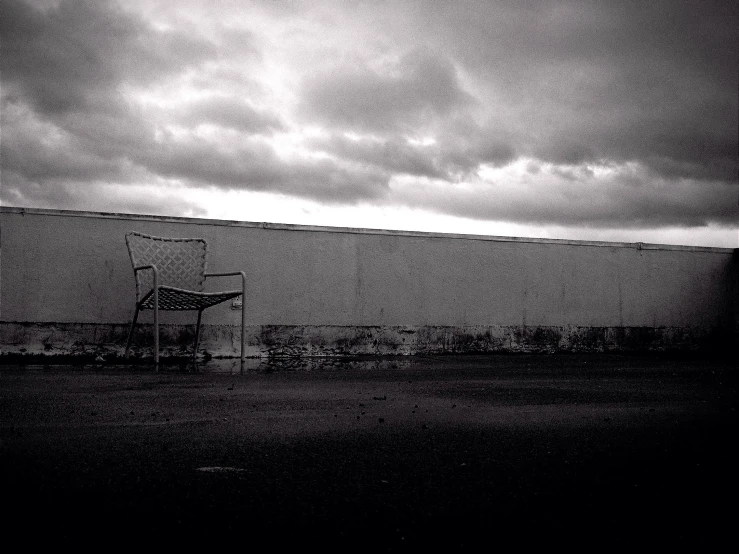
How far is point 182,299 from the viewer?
4477mm

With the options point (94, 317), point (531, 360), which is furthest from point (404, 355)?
point (94, 317)

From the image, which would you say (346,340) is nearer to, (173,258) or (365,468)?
(173,258)

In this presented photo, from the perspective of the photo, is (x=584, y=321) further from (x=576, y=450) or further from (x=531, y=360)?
(x=576, y=450)

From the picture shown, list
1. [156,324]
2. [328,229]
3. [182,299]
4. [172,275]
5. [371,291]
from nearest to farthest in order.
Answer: [156,324], [182,299], [172,275], [328,229], [371,291]

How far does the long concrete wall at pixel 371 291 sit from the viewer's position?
4746 mm

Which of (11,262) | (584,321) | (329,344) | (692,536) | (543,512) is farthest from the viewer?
(584,321)

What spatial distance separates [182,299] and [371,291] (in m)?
1.73

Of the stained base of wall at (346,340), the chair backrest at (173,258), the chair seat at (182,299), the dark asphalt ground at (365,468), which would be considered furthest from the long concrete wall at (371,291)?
the dark asphalt ground at (365,468)

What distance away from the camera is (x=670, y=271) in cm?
663

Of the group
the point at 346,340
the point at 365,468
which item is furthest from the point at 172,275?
the point at 365,468

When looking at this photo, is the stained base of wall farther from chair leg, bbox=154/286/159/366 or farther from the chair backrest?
chair leg, bbox=154/286/159/366

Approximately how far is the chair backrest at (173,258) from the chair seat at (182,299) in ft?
0.71

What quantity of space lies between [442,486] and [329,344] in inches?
165

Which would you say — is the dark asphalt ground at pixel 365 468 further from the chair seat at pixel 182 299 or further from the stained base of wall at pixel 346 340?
the stained base of wall at pixel 346 340
